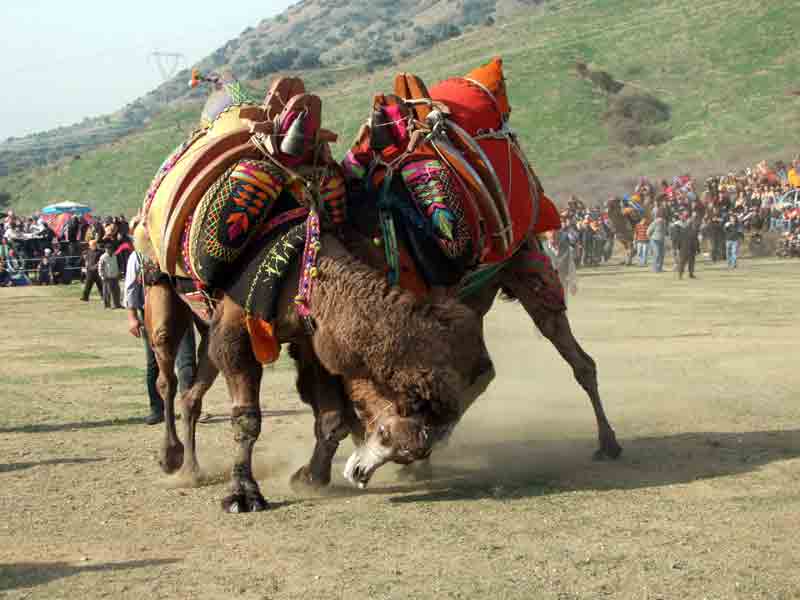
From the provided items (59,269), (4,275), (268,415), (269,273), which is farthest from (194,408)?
(4,275)

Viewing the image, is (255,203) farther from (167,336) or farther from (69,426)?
(69,426)

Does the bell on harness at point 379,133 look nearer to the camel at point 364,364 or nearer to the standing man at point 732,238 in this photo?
the camel at point 364,364

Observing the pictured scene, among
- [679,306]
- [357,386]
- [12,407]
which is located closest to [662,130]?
[679,306]

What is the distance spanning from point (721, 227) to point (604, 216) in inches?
164

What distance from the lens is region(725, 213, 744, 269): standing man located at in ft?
112

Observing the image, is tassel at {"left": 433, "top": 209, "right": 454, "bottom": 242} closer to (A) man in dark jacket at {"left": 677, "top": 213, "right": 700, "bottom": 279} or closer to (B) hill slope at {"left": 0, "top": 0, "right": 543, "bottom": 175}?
(A) man in dark jacket at {"left": 677, "top": 213, "right": 700, "bottom": 279}

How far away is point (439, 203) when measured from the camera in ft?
25.0

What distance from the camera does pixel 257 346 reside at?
7004 millimetres

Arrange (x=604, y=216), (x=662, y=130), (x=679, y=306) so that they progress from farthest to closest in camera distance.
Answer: (x=662, y=130)
(x=604, y=216)
(x=679, y=306)

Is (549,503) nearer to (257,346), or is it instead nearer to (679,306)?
(257,346)

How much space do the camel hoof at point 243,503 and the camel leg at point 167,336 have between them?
1.52 meters

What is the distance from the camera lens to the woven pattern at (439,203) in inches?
298

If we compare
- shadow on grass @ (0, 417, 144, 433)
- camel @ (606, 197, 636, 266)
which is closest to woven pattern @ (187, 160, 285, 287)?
shadow on grass @ (0, 417, 144, 433)

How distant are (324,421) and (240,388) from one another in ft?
1.99
